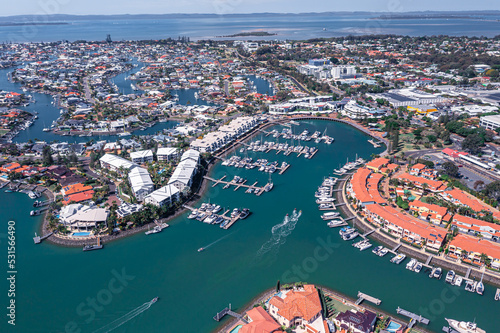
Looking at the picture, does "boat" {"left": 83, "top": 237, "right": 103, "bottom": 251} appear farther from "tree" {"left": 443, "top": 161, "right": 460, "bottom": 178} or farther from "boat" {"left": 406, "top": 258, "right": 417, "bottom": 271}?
"tree" {"left": 443, "top": 161, "right": 460, "bottom": 178}

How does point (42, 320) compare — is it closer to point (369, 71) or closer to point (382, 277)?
point (382, 277)

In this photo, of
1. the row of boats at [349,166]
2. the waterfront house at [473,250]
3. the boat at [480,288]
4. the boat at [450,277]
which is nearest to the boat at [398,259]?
the boat at [450,277]

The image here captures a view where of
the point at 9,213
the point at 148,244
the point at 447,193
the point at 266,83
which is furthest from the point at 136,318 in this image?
the point at 266,83

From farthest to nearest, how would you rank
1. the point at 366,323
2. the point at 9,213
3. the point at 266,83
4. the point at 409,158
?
the point at 266,83, the point at 409,158, the point at 9,213, the point at 366,323

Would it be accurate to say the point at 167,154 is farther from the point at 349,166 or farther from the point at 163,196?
the point at 349,166

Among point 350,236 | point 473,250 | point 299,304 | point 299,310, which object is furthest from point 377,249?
point 299,310

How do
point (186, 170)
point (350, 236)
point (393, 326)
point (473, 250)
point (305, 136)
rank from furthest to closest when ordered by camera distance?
point (305, 136) → point (186, 170) → point (350, 236) → point (473, 250) → point (393, 326)

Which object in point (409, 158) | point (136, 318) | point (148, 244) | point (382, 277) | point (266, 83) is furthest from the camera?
point (266, 83)
